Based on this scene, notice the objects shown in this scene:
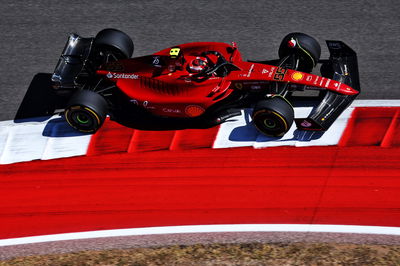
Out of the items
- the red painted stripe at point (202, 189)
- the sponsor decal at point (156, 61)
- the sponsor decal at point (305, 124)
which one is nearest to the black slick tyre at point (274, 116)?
the sponsor decal at point (305, 124)

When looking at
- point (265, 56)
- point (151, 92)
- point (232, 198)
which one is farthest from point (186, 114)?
point (265, 56)

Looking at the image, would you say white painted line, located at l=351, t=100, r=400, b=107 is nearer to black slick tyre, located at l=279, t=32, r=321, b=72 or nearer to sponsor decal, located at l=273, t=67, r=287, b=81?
black slick tyre, located at l=279, t=32, r=321, b=72

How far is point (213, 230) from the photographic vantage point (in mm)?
9250

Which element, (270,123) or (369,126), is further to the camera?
(369,126)

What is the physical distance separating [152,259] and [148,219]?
0.89 m

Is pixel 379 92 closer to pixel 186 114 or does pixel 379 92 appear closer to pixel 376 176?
pixel 376 176

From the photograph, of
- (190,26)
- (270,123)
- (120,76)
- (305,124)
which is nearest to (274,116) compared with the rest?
(270,123)

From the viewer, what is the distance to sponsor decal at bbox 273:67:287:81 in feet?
34.5

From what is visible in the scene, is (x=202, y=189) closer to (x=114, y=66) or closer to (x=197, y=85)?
(x=197, y=85)

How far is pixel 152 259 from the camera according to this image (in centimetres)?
880

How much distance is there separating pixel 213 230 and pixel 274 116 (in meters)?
2.20

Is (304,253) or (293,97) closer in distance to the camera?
(304,253)

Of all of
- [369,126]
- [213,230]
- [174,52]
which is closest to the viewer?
[213,230]

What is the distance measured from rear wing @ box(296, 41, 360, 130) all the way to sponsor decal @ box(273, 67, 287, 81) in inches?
31.6
